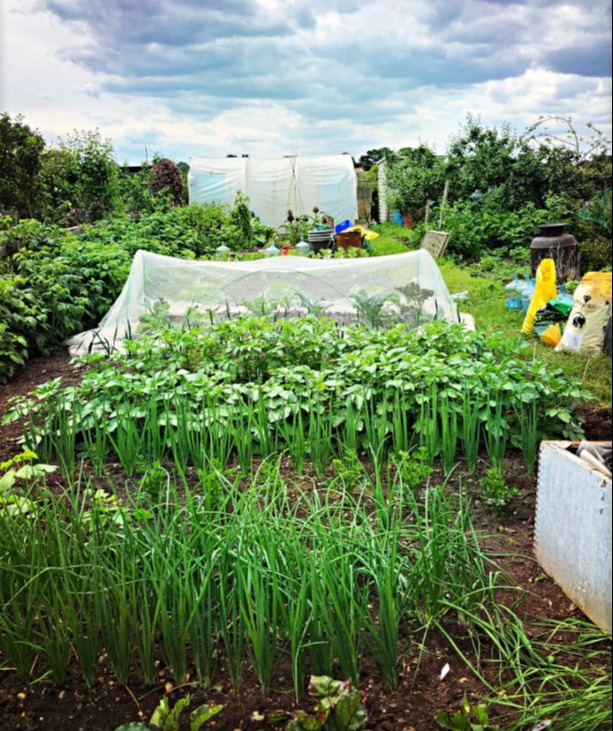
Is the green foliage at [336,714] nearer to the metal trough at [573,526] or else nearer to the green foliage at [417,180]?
the metal trough at [573,526]

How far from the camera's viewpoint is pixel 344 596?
5.12 ft

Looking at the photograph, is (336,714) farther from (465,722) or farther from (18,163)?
(18,163)

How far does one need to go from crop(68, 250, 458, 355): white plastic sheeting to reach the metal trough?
3.05 meters

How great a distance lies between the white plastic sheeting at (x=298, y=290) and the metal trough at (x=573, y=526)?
3049 mm

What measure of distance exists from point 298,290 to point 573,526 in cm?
356

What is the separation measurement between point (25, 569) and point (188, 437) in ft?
3.21

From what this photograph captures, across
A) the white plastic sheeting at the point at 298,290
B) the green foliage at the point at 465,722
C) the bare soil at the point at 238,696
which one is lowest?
the bare soil at the point at 238,696

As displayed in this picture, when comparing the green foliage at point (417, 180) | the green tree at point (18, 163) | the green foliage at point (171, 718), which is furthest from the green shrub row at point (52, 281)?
the green foliage at point (417, 180)

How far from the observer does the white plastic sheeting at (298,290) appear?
16.4ft

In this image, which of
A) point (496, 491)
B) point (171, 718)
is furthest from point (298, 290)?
point (171, 718)

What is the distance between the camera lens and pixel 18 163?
8500 mm

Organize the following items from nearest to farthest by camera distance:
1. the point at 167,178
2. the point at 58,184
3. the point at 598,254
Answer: the point at 598,254
the point at 58,184
the point at 167,178

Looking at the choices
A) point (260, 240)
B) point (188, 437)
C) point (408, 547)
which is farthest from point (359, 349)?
point (260, 240)

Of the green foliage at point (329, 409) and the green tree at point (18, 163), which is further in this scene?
the green tree at point (18, 163)
